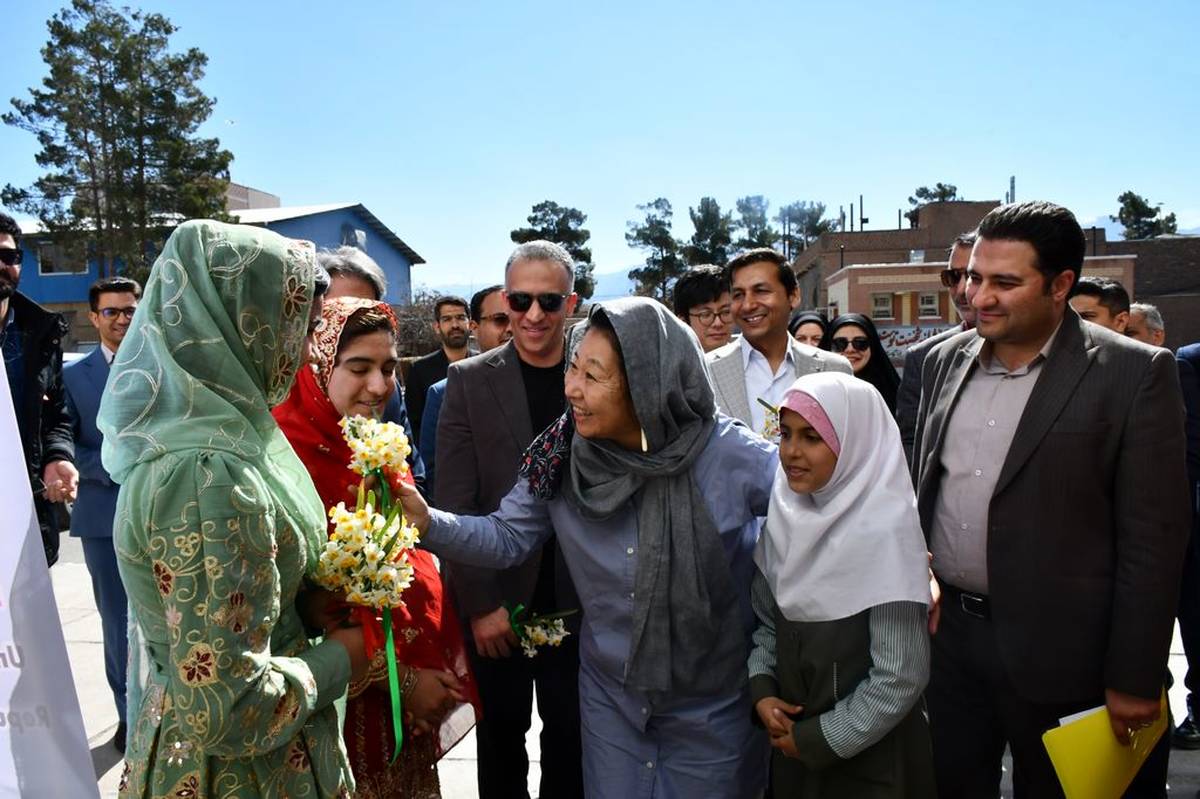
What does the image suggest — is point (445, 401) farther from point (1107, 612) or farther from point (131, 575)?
point (1107, 612)

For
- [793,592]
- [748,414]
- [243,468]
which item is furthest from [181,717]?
[748,414]

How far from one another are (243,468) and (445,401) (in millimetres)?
1765

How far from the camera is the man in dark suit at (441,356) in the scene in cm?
629

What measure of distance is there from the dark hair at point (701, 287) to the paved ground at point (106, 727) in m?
2.65

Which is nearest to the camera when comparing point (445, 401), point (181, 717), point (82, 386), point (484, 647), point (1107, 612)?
point (181, 717)

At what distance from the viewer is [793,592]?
244 cm

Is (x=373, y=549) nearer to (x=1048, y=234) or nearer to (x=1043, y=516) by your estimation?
(x=1043, y=516)

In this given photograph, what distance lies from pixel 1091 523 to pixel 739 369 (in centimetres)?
193

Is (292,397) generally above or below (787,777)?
above

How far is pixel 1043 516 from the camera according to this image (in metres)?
2.71

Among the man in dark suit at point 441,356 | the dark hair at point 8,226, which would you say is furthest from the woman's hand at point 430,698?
the man in dark suit at point 441,356

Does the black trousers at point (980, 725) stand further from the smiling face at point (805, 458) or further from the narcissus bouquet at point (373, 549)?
the narcissus bouquet at point (373, 549)

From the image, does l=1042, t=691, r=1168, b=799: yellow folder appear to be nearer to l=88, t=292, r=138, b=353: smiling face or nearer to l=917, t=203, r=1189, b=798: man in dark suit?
l=917, t=203, r=1189, b=798: man in dark suit

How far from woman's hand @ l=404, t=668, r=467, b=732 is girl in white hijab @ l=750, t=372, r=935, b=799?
855mm
